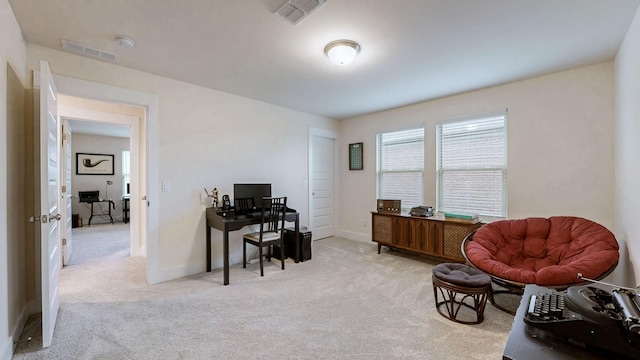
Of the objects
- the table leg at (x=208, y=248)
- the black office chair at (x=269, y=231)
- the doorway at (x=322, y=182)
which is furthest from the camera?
the doorway at (x=322, y=182)

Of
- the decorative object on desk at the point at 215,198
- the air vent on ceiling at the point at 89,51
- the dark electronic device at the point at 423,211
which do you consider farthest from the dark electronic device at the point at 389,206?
the air vent on ceiling at the point at 89,51

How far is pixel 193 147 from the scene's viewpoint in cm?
359

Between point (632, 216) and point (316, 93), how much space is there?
3.43 meters

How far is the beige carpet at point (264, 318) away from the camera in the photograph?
1.99m

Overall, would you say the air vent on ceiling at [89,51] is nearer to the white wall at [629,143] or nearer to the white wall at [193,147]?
the white wall at [193,147]

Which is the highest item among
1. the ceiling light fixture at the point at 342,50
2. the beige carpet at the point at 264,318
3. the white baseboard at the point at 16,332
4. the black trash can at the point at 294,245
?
the ceiling light fixture at the point at 342,50

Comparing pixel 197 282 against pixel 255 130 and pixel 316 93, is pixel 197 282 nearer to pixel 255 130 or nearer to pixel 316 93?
pixel 255 130

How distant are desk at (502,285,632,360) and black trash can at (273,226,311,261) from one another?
334 cm

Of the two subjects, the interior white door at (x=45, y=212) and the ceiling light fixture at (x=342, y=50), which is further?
the ceiling light fixture at (x=342, y=50)

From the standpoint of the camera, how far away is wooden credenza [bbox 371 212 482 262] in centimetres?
355

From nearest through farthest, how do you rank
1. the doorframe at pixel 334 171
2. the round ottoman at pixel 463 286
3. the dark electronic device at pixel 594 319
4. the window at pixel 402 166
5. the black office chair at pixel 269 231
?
the dark electronic device at pixel 594 319 → the round ottoman at pixel 463 286 → the black office chair at pixel 269 231 → the window at pixel 402 166 → the doorframe at pixel 334 171

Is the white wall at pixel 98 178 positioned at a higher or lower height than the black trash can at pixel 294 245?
higher

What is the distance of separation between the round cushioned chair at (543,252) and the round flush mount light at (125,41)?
3.63 m

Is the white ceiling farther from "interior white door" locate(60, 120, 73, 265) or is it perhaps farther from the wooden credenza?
"interior white door" locate(60, 120, 73, 265)
